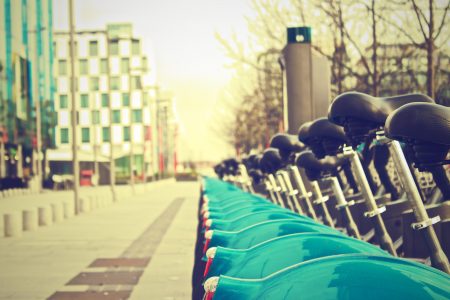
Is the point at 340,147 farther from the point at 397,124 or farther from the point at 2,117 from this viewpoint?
the point at 2,117

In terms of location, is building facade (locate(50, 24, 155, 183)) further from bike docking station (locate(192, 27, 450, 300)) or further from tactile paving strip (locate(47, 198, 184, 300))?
bike docking station (locate(192, 27, 450, 300))

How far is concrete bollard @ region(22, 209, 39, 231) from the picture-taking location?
49.9ft

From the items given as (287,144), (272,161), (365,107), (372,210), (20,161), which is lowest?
(20,161)

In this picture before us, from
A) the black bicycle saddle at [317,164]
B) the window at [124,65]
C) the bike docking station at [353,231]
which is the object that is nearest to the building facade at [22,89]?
the window at [124,65]

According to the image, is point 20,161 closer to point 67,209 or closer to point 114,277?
point 67,209

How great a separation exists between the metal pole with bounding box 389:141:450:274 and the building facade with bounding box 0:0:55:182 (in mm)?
49755

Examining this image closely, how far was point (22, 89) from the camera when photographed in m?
62.2

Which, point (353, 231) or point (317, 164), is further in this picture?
point (317, 164)

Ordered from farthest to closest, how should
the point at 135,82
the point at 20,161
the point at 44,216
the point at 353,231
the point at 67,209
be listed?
the point at 135,82, the point at 20,161, the point at 67,209, the point at 44,216, the point at 353,231

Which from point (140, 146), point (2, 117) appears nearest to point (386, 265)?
point (2, 117)

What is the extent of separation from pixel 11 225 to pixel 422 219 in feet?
40.3

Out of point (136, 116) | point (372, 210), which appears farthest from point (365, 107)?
point (136, 116)

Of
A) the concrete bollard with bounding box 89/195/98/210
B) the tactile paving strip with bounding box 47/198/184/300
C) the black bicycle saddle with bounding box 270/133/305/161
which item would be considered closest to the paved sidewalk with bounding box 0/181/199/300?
the tactile paving strip with bounding box 47/198/184/300

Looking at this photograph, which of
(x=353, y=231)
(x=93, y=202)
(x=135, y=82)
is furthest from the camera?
(x=135, y=82)
